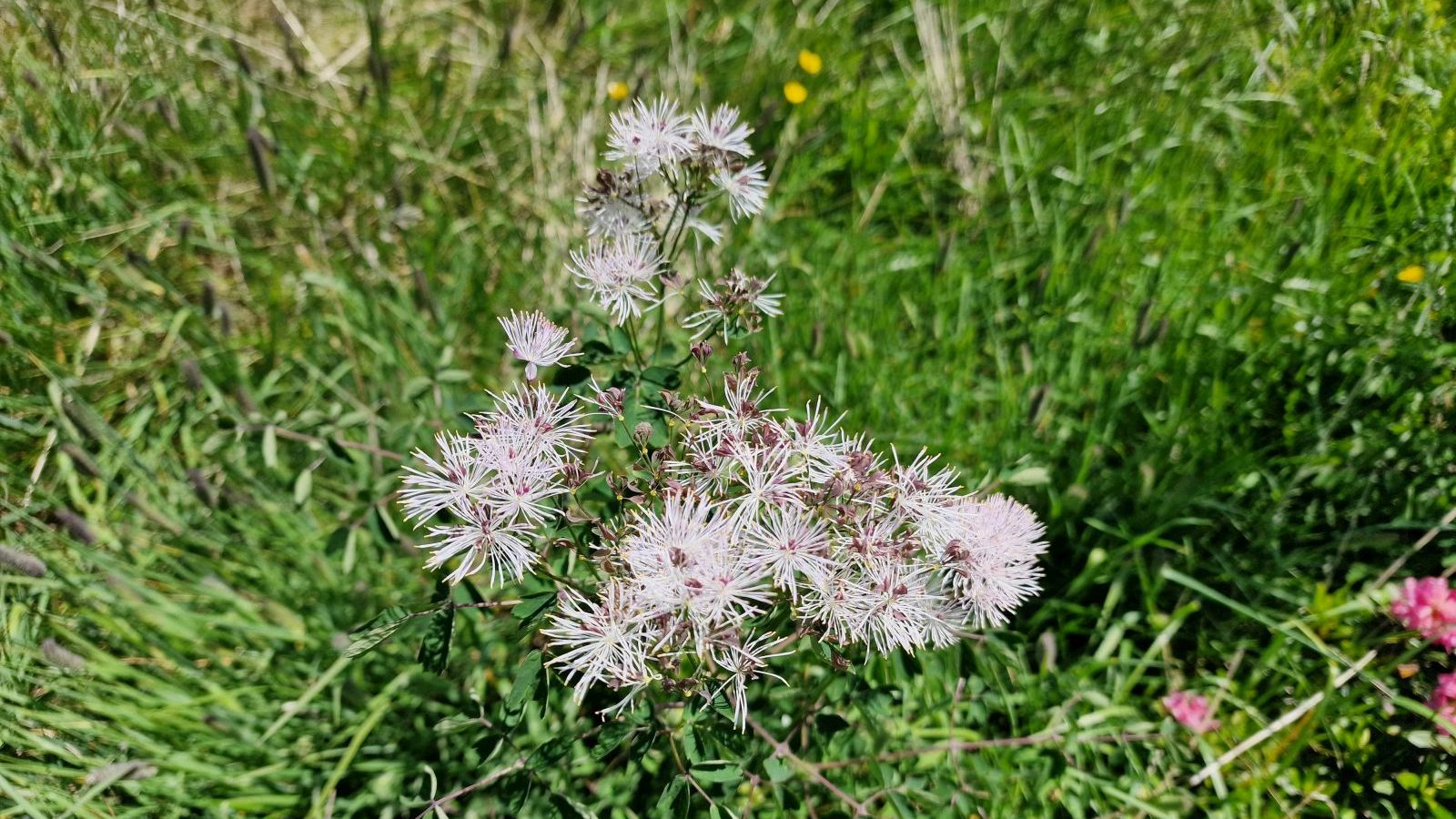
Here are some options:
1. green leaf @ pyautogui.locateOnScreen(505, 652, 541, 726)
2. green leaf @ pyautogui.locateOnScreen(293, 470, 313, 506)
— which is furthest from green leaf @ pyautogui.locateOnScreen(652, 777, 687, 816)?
green leaf @ pyautogui.locateOnScreen(293, 470, 313, 506)

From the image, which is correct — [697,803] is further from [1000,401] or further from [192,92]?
[192,92]

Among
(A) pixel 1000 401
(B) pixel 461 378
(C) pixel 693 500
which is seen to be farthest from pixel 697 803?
(A) pixel 1000 401

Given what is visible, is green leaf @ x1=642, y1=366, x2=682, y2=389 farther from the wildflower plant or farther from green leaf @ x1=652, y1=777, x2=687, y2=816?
green leaf @ x1=652, y1=777, x2=687, y2=816

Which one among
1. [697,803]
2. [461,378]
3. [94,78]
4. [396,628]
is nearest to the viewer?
[396,628]

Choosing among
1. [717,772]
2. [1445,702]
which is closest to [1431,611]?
[1445,702]

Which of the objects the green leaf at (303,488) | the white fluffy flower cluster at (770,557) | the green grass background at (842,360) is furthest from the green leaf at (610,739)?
the green leaf at (303,488)

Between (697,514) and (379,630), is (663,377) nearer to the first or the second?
(697,514)
